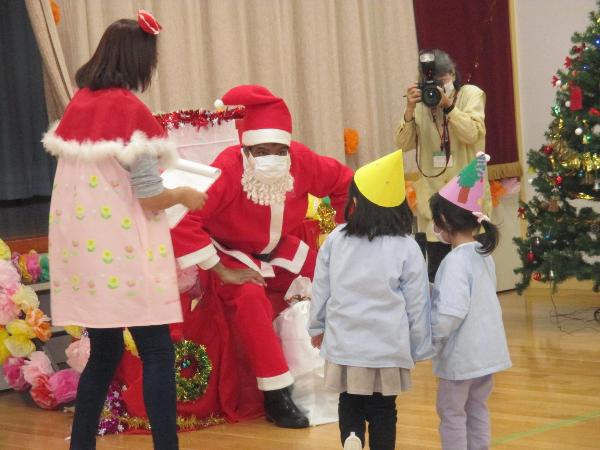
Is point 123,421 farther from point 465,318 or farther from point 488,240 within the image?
point 488,240

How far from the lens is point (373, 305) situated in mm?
2615

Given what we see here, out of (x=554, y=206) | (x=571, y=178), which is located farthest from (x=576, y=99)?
(x=554, y=206)

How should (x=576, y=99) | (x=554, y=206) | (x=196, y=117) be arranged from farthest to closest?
(x=554, y=206), (x=576, y=99), (x=196, y=117)

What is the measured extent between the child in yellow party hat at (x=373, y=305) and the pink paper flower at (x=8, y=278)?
188 cm

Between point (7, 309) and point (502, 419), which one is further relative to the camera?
point (7, 309)

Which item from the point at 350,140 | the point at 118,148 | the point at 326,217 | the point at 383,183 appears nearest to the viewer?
the point at 118,148

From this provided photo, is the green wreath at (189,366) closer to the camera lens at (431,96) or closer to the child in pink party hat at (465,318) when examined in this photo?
the child in pink party hat at (465,318)

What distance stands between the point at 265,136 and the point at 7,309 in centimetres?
139

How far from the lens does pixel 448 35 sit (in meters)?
6.31

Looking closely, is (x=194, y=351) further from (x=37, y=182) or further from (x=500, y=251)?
(x=500, y=251)

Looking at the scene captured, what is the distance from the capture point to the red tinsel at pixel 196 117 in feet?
12.8

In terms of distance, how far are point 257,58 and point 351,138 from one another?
767 mm

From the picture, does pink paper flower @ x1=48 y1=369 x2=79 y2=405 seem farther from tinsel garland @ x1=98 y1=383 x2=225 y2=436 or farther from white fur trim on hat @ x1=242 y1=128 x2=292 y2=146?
white fur trim on hat @ x1=242 y1=128 x2=292 y2=146

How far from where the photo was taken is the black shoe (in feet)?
11.6
